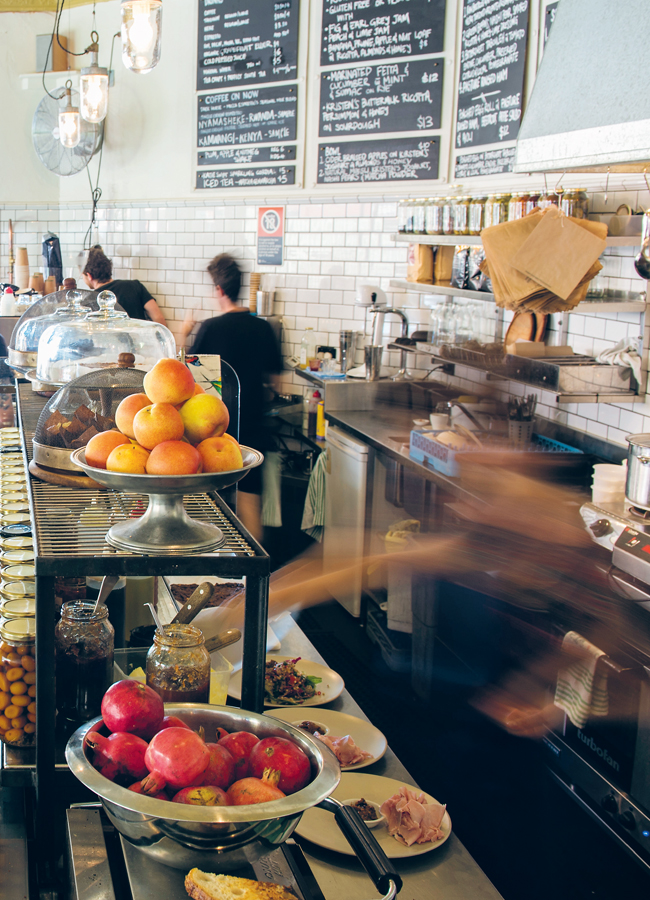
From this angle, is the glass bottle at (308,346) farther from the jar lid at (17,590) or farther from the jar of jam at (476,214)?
the jar lid at (17,590)

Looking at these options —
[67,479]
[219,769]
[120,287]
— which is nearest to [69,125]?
[120,287]

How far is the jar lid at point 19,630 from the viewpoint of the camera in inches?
57.6

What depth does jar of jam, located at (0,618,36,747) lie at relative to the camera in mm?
1465

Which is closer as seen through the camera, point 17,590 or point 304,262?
point 17,590

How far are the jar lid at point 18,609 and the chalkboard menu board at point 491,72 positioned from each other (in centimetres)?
363

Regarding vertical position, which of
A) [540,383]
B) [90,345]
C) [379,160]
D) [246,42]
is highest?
[246,42]

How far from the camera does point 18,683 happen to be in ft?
4.83

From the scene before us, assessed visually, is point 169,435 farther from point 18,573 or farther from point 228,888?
point 228,888

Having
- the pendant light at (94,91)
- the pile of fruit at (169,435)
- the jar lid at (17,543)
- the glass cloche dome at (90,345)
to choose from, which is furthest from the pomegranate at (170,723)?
the pendant light at (94,91)

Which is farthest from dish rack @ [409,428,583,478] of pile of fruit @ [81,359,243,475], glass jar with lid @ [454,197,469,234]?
pile of fruit @ [81,359,243,475]

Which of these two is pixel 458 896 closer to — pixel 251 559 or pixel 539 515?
pixel 251 559

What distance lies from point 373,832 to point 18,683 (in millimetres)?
673

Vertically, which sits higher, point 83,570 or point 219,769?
point 83,570

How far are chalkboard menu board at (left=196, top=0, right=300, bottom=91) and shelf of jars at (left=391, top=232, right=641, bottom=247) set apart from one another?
6.38 ft
